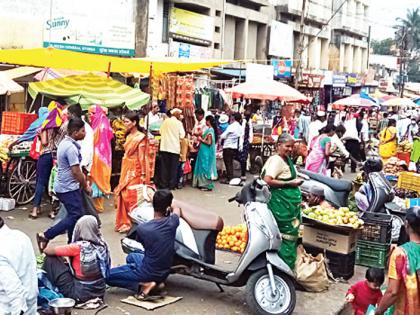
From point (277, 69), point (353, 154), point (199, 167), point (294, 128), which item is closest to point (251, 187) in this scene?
point (199, 167)

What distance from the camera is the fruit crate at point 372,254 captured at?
7.74 metres

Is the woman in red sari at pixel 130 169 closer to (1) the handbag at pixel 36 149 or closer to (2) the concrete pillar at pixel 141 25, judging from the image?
(1) the handbag at pixel 36 149

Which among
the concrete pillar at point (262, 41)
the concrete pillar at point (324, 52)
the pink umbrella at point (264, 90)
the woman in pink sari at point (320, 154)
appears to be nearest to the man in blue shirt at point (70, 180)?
the woman in pink sari at point (320, 154)

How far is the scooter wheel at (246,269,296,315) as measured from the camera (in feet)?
19.2

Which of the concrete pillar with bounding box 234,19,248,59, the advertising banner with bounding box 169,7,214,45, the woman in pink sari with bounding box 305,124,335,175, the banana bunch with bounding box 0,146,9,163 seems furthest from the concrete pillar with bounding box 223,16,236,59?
the banana bunch with bounding box 0,146,9,163

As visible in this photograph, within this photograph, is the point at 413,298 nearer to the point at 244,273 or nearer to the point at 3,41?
the point at 244,273

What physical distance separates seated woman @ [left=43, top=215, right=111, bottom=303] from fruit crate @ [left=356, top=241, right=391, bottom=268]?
373 centimetres

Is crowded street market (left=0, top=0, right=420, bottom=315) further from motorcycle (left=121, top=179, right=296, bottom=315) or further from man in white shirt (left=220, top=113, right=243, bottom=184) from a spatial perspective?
man in white shirt (left=220, top=113, right=243, bottom=184)

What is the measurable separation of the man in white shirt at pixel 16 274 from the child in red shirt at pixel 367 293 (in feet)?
9.62

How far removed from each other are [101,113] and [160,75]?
4596 mm

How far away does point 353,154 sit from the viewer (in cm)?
1698

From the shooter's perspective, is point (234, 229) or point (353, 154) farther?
point (353, 154)

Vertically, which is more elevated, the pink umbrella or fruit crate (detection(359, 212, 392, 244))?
the pink umbrella

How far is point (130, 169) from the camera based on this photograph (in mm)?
8891
